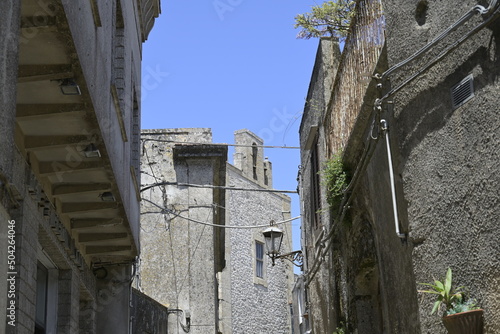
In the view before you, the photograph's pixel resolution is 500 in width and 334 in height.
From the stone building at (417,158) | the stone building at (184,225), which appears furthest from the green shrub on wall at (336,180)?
the stone building at (184,225)

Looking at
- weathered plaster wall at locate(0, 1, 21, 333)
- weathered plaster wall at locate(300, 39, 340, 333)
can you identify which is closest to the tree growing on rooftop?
weathered plaster wall at locate(300, 39, 340, 333)

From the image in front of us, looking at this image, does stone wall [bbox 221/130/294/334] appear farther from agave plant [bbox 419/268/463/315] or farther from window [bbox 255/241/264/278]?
agave plant [bbox 419/268/463/315]

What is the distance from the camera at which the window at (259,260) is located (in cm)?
3161

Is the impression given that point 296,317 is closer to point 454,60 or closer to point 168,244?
point 168,244

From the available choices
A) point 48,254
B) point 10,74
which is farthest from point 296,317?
point 10,74

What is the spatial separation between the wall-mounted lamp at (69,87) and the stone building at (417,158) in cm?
258

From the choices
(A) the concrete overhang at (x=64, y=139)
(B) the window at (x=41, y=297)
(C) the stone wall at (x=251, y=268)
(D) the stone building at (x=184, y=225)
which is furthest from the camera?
(C) the stone wall at (x=251, y=268)

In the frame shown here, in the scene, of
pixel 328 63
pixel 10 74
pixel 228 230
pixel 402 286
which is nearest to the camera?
pixel 10 74

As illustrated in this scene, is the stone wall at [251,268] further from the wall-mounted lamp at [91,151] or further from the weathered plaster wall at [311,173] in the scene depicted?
the wall-mounted lamp at [91,151]

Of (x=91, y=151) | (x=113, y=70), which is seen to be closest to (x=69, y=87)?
(x=91, y=151)

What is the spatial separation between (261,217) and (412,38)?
26.5 metres

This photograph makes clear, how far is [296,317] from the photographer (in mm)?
22500

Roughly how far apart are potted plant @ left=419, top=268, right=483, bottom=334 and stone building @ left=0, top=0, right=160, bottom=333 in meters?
2.93

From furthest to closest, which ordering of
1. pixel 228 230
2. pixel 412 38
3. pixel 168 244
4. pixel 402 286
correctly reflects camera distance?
pixel 228 230 → pixel 168 244 → pixel 402 286 → pixel 412 38
